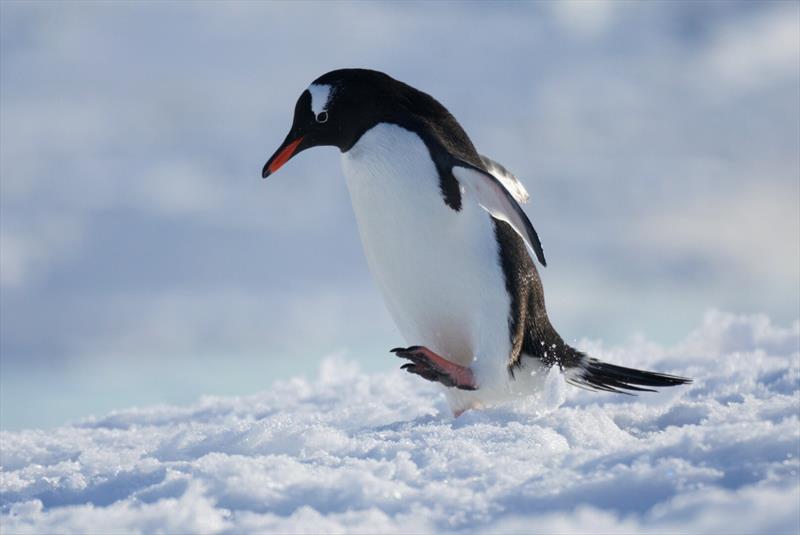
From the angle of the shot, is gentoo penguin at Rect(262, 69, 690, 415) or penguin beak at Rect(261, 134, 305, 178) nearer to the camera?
gentoo penguin at Rect(262, 69, 690, 415)

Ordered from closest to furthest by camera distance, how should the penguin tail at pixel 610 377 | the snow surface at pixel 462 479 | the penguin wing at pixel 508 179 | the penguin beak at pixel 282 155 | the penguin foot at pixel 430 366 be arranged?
1. the snow surface at pixel 462 479
2. the penguin foot at pixel 430 366
3. the penguin beak at pixel 282 155
4. the penguin tail at pixel 610 377
5. the penguin wing at pixel 508 179

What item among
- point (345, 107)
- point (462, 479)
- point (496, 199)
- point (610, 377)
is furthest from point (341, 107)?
point (462, 479)

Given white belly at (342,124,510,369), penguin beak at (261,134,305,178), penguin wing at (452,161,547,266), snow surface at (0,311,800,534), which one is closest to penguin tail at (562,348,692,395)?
snow surface at (0,311,800,534)

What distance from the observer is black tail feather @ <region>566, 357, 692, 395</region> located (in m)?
4.76

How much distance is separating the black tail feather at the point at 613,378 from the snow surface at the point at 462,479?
148mm

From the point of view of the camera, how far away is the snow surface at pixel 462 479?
97.2 inches

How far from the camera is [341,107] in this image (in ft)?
14.4

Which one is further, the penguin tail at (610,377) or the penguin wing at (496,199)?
the penguin tail at (610,377)

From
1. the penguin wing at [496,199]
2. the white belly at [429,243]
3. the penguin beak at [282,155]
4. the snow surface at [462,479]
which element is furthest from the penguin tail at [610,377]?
the penguin beak at [282,155]

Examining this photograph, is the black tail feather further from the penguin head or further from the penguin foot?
the penguin head

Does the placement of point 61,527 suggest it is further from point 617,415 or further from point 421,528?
point 617,415

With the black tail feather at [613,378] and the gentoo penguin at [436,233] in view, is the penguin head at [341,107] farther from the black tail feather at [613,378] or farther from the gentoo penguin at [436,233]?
the black tail feather at [613,378]

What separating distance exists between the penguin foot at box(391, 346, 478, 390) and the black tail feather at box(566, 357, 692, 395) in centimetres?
81

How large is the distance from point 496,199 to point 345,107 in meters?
0.86
